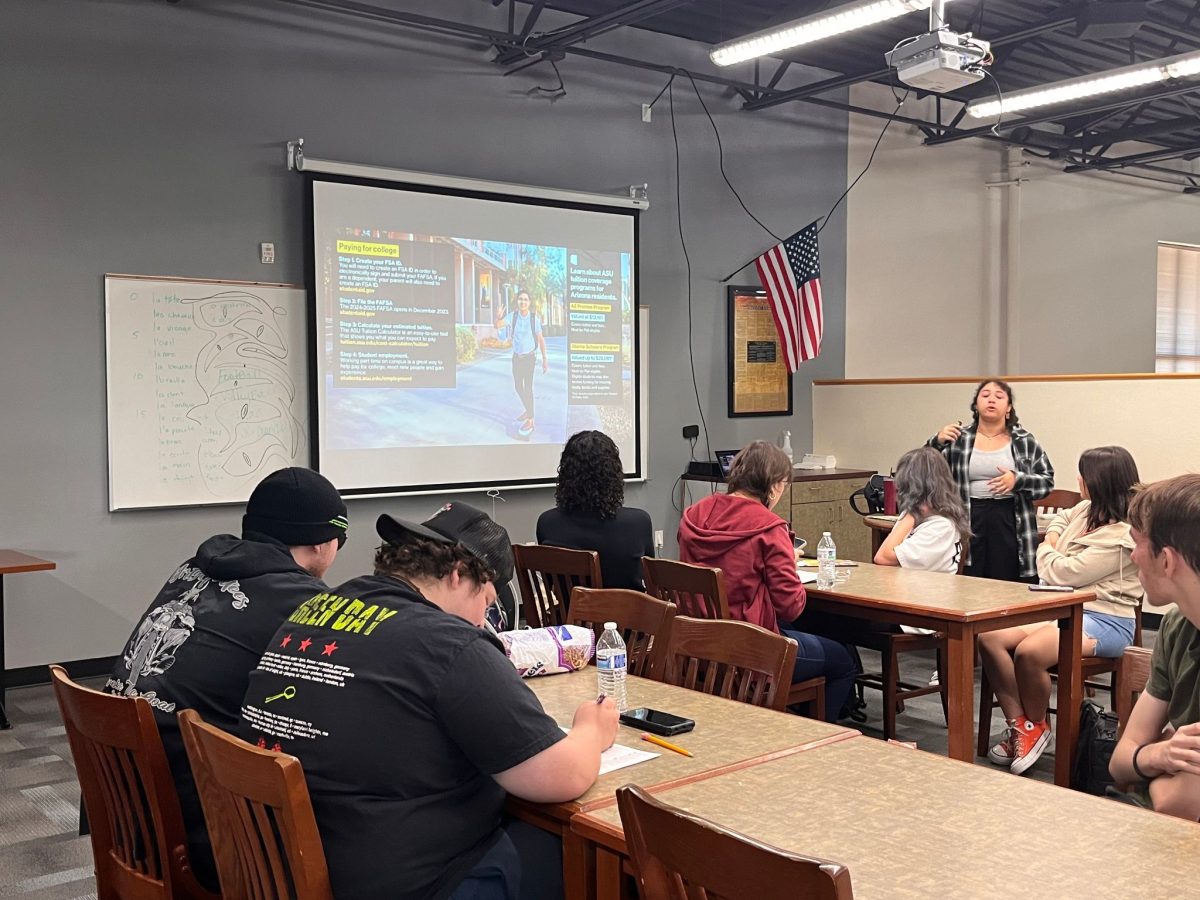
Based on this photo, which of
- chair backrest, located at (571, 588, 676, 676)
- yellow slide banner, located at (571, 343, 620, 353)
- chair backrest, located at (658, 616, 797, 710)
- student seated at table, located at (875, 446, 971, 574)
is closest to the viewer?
chair backrest, located at (658, 616, 797, 710)

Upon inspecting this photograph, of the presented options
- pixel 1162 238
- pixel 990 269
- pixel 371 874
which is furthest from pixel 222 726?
pixel 1162 238

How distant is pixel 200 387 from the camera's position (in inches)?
223

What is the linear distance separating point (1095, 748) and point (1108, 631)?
1411 mm

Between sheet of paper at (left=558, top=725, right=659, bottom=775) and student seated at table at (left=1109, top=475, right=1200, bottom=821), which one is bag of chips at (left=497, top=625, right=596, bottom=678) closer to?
sheet of paper at (left=558, top=725, right=659, bottom=775)

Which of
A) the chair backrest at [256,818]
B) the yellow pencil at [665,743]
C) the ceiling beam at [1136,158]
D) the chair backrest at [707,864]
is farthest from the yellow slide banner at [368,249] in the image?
the ceiling beam at [1136,158]

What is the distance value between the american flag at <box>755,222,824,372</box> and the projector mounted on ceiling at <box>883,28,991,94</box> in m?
2.74

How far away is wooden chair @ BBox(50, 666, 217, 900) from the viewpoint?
1920mm

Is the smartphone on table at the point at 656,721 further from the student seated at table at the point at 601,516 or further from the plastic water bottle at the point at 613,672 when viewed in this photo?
the student seated at table at the point at 601,516

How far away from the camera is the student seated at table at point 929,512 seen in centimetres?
447

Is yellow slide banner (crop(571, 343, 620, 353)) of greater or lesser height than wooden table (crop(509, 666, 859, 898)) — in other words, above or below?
above

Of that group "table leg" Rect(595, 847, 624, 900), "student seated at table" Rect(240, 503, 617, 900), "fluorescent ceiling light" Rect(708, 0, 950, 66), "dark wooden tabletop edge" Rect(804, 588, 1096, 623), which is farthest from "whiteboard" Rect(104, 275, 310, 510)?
"table leg" Rect(595, 847, 624, 900)

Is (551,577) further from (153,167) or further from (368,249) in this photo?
(153,167)

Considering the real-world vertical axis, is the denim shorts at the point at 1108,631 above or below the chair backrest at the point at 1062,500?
below

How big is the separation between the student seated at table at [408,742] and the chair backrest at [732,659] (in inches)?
29.2
